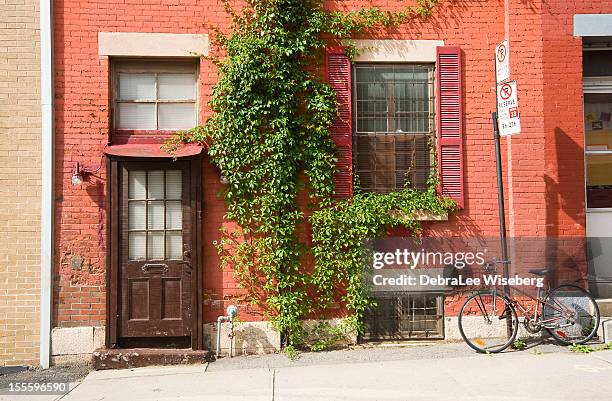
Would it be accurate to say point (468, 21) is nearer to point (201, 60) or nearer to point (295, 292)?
point (201, 60)

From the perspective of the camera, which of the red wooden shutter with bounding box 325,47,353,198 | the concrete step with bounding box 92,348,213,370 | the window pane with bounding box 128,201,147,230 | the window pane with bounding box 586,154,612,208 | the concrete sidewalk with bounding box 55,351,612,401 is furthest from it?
the window pane with bounding box 586,154,612,208

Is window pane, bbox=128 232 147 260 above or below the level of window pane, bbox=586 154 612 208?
below

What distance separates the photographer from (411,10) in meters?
7.47

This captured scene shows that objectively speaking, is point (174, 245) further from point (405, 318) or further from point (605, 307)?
point (605, 307)

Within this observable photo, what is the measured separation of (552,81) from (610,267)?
2.78m

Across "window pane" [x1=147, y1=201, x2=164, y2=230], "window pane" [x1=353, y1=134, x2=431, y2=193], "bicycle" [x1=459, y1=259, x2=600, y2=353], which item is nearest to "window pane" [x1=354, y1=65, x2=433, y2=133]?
"window pane" [x1=353, y1=134, x2=431, y2=193]

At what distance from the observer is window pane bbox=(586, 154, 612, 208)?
7998mm

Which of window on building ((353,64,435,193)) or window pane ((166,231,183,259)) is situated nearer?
window pane ((166,231,183,259))

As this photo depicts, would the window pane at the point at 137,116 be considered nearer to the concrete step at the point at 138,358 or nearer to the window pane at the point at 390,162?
the window pane at the point at 390,162

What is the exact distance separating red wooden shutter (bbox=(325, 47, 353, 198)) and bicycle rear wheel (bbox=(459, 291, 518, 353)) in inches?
86.6

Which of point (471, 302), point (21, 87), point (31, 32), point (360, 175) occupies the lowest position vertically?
point (471, 302)

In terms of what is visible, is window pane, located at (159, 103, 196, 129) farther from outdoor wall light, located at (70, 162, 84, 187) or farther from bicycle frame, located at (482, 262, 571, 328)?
bicycle frame, located at (482, 262, 571, 328)

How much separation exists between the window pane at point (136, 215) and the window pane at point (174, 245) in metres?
0.36

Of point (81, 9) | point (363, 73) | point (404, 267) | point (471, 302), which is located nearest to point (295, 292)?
point (404, 267)
